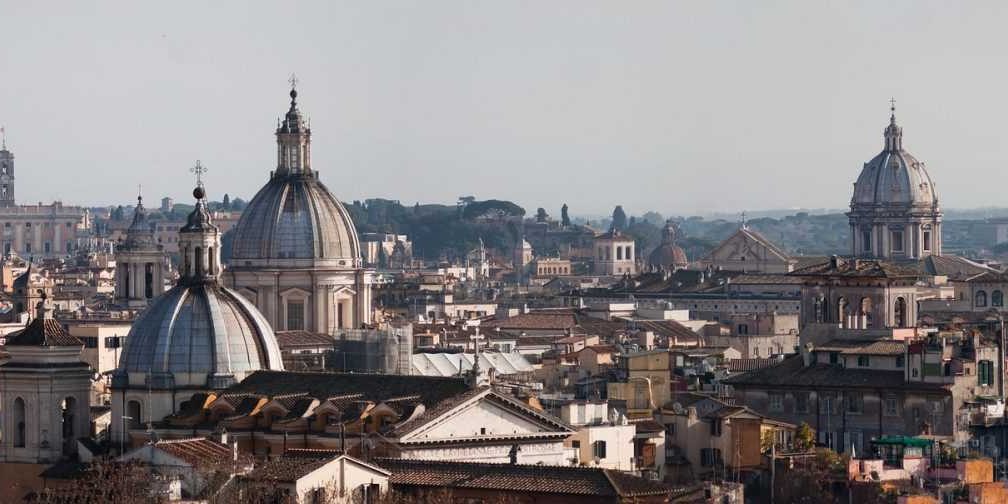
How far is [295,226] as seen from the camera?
8788 cm

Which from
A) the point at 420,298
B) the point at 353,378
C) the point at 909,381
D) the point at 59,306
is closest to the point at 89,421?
the point at 353,378

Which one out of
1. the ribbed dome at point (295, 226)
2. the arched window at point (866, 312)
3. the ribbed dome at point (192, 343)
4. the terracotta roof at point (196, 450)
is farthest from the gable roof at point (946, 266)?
the terracotta roof at point (196, 450)

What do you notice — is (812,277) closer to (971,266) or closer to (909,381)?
(909,381)

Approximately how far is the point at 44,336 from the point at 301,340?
59.2ft

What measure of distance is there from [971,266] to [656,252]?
5579 centimetres

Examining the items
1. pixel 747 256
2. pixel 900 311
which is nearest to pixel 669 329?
pixel 900 311

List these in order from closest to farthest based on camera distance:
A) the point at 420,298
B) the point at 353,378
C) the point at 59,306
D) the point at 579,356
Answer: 1. the point at 353,378
2. the point at 579,356
3. the point at 59,306
4. the point at 420,298

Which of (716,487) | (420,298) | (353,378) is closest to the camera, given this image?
(716,487)

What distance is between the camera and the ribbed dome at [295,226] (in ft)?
289

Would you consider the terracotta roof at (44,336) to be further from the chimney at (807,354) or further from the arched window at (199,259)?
the chimney at (807,354)

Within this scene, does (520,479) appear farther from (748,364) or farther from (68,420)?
(748,364)

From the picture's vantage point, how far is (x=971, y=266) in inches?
5546

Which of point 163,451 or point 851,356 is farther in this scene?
point 851,356

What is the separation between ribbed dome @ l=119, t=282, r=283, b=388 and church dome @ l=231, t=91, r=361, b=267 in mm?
22286
